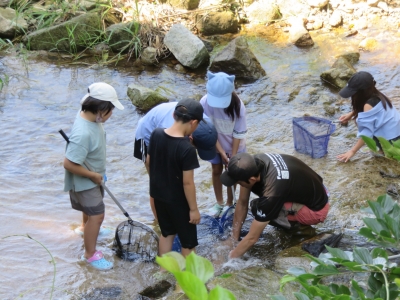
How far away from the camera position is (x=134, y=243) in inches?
165

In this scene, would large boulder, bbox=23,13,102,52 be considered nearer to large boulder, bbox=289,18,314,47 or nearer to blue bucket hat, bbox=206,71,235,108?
large boulder, bbox=289,18,314,47

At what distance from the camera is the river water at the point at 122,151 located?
13.1 feet

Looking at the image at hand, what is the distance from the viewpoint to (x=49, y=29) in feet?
28.1

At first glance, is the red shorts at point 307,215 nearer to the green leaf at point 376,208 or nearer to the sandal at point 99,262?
the sandal at point 99,262

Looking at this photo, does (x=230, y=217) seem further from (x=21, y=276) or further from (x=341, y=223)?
(x=21, y=276)

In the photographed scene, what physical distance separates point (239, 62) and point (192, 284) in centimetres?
Answer: 688

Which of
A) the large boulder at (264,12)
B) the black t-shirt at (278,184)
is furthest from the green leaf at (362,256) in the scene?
the large boulder at (264,12)

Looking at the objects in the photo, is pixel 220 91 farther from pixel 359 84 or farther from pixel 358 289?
pixel 358 289

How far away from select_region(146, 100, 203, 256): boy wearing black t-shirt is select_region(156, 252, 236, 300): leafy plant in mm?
2316

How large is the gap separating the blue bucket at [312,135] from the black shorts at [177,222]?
2.18 m

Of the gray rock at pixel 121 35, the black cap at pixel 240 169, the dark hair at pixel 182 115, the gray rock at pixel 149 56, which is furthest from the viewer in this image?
the gray rock at pixel 121 35

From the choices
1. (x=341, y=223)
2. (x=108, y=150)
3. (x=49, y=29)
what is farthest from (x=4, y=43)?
(x=341, y=223)

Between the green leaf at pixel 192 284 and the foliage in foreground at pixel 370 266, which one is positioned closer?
the green leaf at pixel 192 284

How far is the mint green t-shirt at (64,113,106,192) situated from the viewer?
11.3 ft
